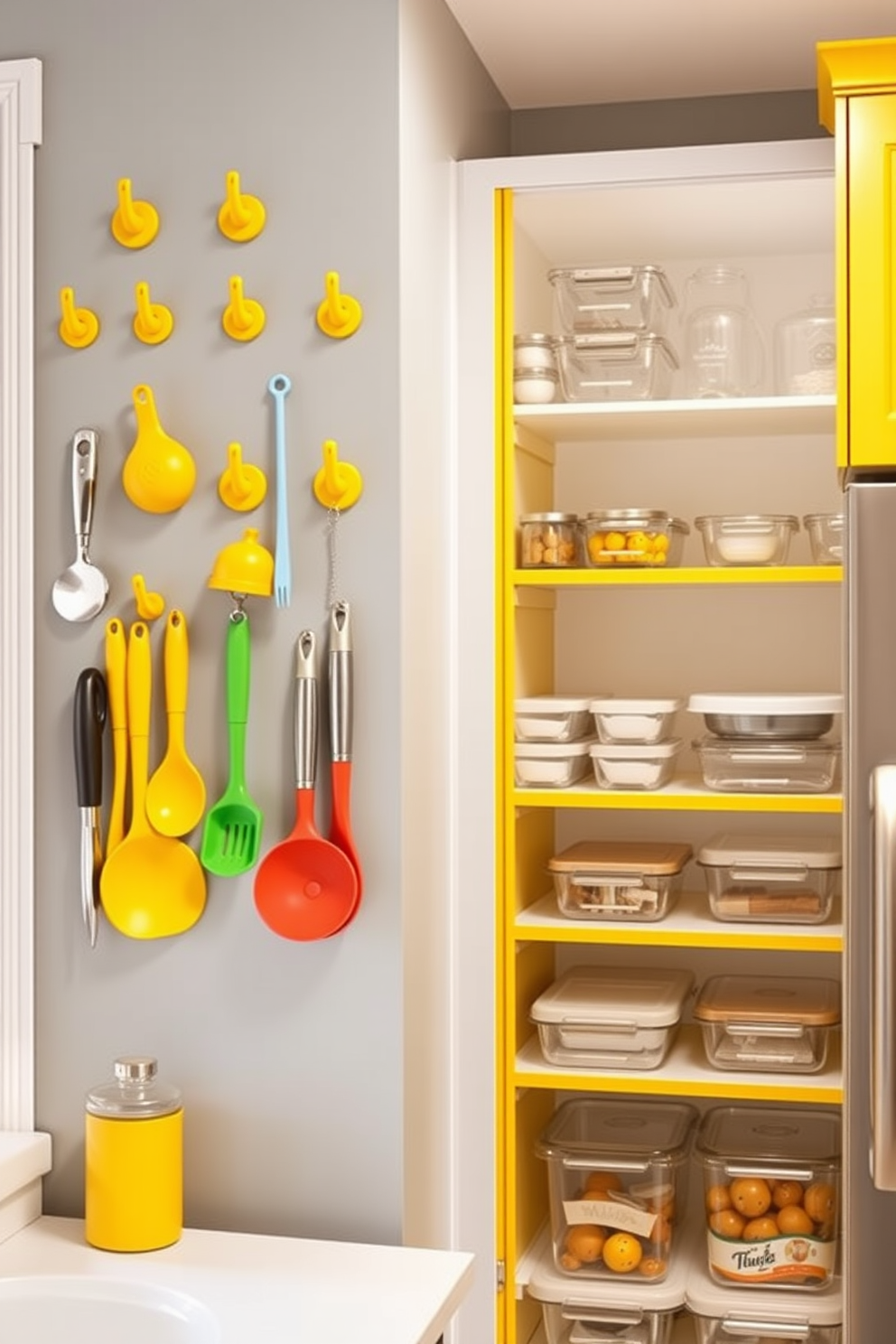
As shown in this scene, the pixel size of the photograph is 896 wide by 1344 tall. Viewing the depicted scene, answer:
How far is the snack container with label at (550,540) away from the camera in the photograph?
8.43 ft

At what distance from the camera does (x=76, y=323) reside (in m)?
2.24

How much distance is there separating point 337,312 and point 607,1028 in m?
1.15

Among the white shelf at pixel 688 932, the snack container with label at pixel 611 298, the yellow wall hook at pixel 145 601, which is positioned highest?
the snack container with label at pixel 611 298

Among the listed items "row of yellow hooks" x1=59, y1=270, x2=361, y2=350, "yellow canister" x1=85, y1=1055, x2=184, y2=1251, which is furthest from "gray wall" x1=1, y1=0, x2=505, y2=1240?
"yellow canister" x1=85, y1=1055, x2=184, y2=1251

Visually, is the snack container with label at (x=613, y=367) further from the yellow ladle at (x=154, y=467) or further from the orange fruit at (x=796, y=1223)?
the orange fruit at (x=796, y=1223)

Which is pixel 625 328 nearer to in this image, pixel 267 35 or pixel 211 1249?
pixel 267 35

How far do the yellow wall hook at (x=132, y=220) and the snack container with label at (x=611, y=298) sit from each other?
0.66m

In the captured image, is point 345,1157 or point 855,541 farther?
point 345,1157

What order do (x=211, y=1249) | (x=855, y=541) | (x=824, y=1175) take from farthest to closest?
(x=824, y=1175) < (x=211, y=1249) < (x=855, y=541)

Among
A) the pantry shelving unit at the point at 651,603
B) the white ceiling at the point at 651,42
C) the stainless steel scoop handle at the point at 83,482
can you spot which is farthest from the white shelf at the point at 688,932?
the white ceiling at the point at 651,42

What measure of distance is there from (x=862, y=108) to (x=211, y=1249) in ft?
5.56

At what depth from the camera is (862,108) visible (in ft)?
A: 7.07

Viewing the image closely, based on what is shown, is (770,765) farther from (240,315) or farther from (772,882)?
(240,315)

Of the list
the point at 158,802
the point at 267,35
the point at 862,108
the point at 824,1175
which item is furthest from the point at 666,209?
the point at 824,1175
